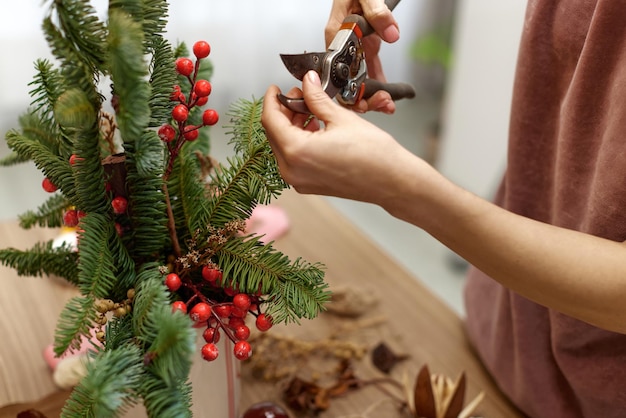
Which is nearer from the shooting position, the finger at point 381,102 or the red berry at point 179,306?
the red berry at point 179,306

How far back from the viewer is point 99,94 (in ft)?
1.51

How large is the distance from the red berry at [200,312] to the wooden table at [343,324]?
24 cm

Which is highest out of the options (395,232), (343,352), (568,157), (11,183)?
(568,157)

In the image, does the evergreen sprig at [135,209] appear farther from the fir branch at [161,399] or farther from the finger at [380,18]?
the finger at [380,18]

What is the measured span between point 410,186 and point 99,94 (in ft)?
0.79

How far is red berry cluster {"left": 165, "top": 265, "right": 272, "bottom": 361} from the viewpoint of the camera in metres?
0.49

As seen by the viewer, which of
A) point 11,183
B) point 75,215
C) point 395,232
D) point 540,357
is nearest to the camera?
point 75,215

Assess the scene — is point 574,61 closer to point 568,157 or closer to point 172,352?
point 568,157

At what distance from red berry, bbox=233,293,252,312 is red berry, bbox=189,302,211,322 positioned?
0.03m

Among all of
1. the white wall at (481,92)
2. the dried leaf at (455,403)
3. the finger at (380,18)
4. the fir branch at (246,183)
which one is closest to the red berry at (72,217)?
the fir branch at (246,183)

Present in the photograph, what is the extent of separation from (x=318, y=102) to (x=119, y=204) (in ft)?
0.62

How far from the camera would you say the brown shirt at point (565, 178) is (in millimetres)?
558

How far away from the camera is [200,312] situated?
1.58 ft

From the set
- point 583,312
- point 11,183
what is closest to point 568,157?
point 583,312
